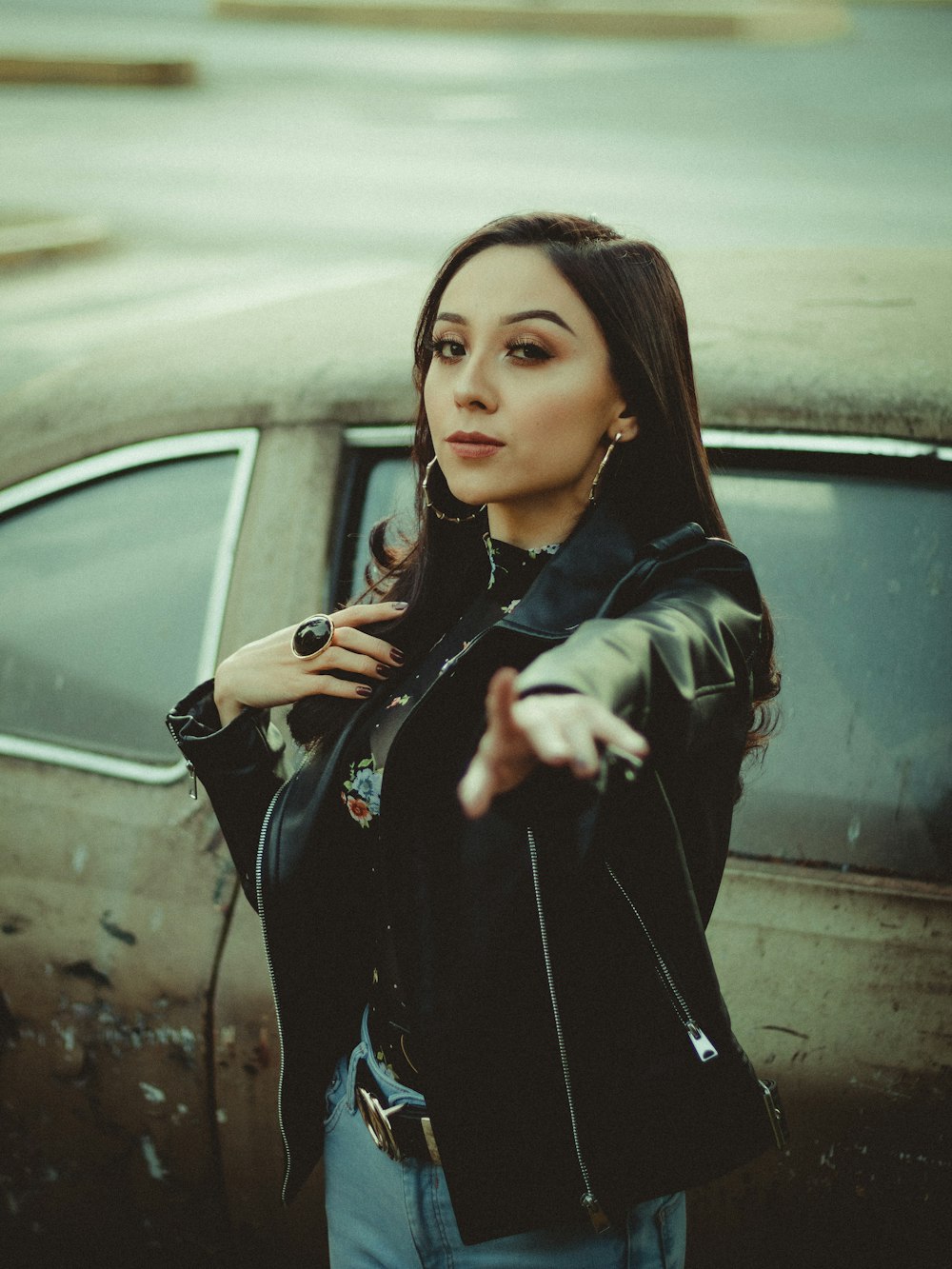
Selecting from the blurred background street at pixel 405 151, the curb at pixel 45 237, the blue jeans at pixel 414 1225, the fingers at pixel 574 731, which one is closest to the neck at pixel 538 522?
the fingers at pixel 574 731

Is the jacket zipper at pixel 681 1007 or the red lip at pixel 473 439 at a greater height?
the red lip at pixel 473 439

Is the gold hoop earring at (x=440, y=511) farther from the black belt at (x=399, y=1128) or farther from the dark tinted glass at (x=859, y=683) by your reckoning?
the black belt at (x=399, y=1128)

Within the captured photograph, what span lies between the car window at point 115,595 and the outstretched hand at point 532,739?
3.90 feet

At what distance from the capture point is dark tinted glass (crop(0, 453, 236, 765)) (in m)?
2.22

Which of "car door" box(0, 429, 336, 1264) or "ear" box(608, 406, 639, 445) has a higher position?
"ear" box(608, 406, 639, 445)

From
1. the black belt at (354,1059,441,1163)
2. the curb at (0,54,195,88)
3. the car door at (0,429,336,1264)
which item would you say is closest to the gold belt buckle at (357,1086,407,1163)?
the black belt at (354,1059,441,1163)

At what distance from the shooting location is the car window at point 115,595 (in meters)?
2.20

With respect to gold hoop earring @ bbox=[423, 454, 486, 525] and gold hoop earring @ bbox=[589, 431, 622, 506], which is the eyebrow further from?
gold hoop earring @ bbox=[423, 454, 486, 525]

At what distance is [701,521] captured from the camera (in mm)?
1585

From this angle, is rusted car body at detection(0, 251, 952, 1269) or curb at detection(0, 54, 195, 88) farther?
curb at detection(0, 54, 195, 88)

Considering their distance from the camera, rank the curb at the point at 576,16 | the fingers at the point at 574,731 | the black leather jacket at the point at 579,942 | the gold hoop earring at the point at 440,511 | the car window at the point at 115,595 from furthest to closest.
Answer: the curb at the point at 576,16, the car window at the point at 115,595, the gold hoop earring at the point at 440,511, the black leather jacket at the point at 579,942, the fingers at the point at 574,731

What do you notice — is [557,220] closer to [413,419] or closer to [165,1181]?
[413,419]

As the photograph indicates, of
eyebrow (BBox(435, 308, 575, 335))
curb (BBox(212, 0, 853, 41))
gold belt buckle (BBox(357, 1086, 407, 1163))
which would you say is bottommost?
gold belt buckle (BBox(357, 1086, 407, 1163))

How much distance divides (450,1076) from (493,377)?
0.80 meters
